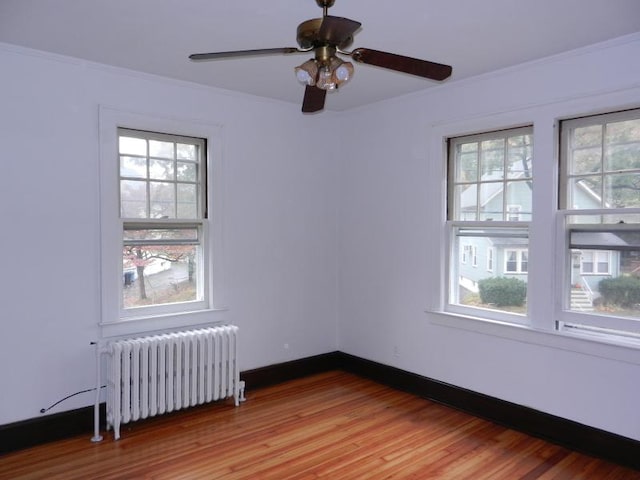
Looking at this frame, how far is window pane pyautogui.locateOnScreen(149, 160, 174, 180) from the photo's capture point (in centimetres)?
382

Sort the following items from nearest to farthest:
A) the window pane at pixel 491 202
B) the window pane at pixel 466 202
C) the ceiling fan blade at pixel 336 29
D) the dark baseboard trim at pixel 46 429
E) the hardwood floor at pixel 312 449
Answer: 1. the ceiling fan blade at pixel 336 29
2. the hardwood floor at pixel 312 449
3. the dark baseboard trim at pixel 46 429
4. the window pane at pixel 491 202
5. the window pane at pixel 466 202

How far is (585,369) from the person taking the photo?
10.5 ft

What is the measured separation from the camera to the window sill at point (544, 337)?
9.97 ft

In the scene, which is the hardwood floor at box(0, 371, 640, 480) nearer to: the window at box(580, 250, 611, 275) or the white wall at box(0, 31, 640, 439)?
the white wall at box(0, 31, 640, 439)

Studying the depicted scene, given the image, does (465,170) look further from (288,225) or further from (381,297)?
(288,225)

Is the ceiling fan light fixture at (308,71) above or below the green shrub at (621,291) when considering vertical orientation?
above

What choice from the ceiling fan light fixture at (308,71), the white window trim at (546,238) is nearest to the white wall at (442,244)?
the white window trim at (546,238)

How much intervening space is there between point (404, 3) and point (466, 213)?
1.97 meters

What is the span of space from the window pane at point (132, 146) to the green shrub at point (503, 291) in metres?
2.92

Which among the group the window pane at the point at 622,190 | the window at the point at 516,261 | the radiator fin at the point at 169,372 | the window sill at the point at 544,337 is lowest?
the radiator fin at the point at 169,372

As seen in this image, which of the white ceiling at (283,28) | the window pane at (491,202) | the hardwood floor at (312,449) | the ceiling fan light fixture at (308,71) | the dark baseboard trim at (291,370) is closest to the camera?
the ceiling fan light fixture at (308,71)

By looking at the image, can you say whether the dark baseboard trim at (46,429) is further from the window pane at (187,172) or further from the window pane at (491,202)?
the window pane at (491,202)

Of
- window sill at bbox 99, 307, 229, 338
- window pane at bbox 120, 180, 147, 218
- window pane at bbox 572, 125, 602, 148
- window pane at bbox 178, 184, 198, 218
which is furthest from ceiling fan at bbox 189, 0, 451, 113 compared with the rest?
window sill at bbox 99, 307, 229, 338

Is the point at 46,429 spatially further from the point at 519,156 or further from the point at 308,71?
the point at 519,156
